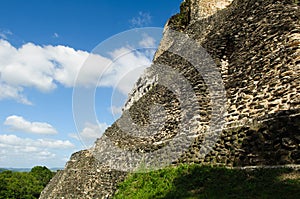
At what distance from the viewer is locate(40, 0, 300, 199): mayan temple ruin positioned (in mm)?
7620

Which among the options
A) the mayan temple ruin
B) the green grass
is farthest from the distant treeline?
the green grass

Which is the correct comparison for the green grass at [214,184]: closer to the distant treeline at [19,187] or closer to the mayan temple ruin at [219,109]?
the mayan temple ruin at [219,109]

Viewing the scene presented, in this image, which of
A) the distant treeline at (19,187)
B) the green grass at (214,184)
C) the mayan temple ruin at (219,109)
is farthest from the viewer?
the distant treeline at (19,187)

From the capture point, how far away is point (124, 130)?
15.9 m

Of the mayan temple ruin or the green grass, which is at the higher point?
the mayan temple ruin

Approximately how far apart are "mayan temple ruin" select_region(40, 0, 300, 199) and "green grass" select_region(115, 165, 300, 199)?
1.62 feet

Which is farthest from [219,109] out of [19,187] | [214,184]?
[19,187]

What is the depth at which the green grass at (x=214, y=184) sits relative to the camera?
5898mm

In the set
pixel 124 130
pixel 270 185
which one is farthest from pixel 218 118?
pixel 124 130

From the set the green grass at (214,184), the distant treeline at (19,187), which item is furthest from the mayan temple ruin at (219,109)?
the distant treeline at (19,187)

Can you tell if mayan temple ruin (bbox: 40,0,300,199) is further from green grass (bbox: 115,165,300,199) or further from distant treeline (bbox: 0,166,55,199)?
distant treeline (bbox: 0,166,55,199)

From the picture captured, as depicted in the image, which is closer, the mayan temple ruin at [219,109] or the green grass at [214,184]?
the green grass at [214,184]

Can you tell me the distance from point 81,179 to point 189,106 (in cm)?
662

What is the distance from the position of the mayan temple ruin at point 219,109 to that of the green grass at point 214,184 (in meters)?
0.49
